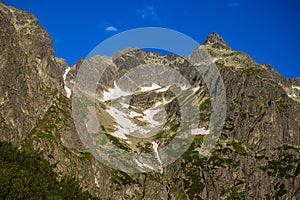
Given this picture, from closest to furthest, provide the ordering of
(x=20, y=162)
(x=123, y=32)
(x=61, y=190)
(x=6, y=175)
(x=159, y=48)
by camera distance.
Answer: (x=6, y=175), (x=61, y=190), (x=20, y=162), (x=123, y=32), (x=159, y=48)

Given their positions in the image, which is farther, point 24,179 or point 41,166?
point 41,166

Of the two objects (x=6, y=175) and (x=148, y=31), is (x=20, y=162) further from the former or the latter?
(x=148, y=31)

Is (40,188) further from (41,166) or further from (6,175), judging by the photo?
(41,166)

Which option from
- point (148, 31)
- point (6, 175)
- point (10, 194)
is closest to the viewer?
point (10, 194)

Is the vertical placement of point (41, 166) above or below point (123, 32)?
below

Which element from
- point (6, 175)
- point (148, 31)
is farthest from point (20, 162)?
point (148, 31)

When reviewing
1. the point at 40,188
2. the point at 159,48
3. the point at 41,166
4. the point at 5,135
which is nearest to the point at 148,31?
the point at 159,48

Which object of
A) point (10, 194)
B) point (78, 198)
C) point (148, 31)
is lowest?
point (10, 194)
